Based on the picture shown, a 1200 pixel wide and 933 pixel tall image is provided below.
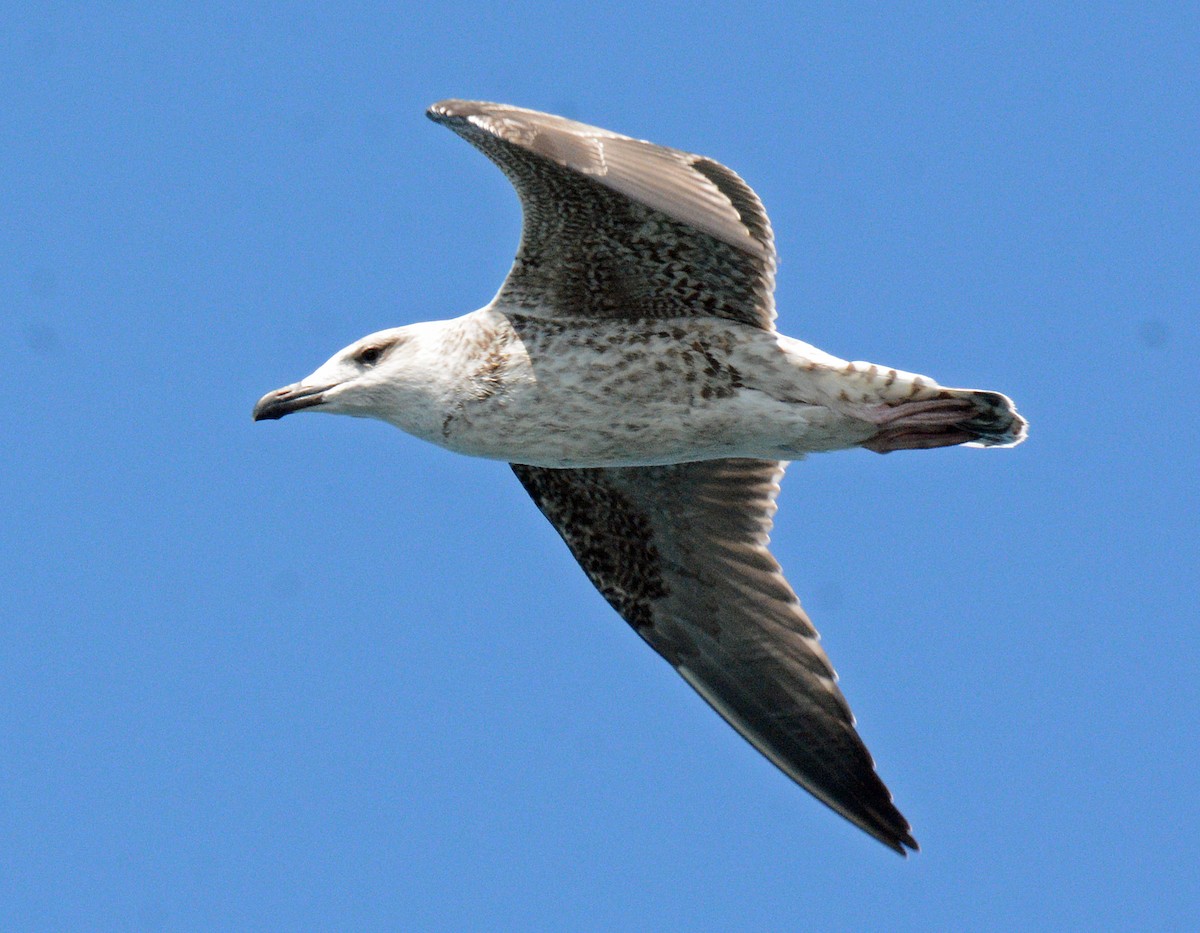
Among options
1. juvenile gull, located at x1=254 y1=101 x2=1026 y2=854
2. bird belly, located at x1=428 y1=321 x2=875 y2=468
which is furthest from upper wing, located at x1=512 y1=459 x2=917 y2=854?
bird belly, located at x1=428 y1=321 x2=875 y2=468

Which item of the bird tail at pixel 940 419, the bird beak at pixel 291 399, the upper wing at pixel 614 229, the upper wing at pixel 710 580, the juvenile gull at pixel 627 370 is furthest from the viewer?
the upper wing at pixel 710 580

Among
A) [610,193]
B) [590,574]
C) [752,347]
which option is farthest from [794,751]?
[610,193]

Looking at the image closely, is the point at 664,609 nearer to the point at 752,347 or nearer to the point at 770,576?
the point at 770,576

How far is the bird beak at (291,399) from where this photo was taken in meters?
11.6

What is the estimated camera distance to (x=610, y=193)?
35.8ft

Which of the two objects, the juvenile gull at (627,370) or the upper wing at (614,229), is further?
the juvenile gull at (627,370)

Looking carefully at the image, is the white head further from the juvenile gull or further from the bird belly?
the bird belly

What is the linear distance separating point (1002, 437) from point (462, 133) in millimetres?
3547

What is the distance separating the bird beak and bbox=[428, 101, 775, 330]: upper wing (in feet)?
4.01

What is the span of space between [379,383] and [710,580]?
2.62 m

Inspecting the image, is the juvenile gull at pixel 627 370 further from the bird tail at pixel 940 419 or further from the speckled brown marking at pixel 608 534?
the speckled brown marking at pixel 608 534

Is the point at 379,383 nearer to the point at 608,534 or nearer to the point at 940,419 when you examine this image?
the point at 608,534

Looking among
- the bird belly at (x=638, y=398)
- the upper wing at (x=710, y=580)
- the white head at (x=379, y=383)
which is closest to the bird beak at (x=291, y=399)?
the white head at (x=379, y=383)

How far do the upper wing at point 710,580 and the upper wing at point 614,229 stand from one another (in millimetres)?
1566
